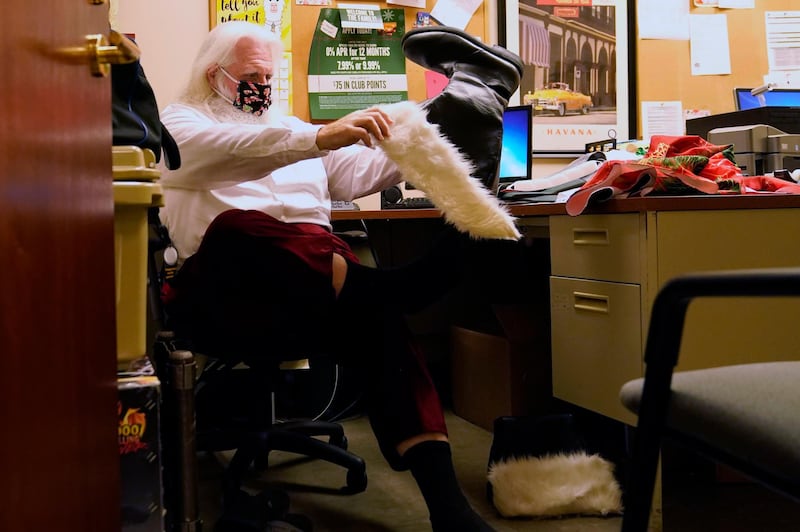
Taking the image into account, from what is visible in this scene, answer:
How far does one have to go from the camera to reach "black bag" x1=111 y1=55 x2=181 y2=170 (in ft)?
4.02

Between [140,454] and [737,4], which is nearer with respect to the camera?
[140,454]

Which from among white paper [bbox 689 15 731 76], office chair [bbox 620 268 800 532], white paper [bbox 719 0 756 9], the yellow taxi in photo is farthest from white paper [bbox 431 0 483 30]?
office chair [bbox 620 268 800 532]

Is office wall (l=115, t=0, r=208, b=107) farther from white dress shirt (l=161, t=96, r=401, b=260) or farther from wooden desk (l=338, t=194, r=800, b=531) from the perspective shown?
wooden desk (l=338, t=194, r=800, b=531)

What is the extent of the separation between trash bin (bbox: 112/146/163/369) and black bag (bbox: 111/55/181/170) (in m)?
0.04

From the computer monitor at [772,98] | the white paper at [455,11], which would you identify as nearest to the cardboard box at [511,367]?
the computer monitor at [772,98]

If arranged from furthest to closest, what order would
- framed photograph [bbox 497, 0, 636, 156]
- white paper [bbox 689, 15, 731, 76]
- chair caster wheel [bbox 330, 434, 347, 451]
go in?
white paper [bbox 689, 15, 731, 76], framed photograph [bbox 497, 0, 636, 156], chair caster wheel [bbox 330, 434, 347, 451]

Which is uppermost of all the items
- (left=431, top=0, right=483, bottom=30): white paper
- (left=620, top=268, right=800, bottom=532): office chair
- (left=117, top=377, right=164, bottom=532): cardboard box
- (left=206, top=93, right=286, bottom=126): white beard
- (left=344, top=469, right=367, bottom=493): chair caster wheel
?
(left=431, top=0, right=483, bottom=30): white paper

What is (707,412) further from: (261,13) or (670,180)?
(261,13)

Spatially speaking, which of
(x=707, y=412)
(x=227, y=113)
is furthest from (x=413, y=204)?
(x=707, y=412)

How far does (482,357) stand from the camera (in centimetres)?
230

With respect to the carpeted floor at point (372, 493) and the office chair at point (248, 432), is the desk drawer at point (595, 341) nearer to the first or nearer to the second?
the carpeted floor at point (372, 493)

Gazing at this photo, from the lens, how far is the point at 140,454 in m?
1.16

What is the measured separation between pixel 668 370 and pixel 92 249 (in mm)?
647

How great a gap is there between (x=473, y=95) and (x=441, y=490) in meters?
0.77
